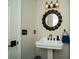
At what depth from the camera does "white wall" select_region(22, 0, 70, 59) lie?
118 inches

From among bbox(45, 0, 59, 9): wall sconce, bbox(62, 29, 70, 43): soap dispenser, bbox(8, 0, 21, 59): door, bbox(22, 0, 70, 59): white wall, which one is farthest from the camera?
bbox(45, 0, 59, 9): wall sconce

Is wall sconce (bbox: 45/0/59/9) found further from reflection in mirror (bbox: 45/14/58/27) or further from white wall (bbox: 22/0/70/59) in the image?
reflection in mirror (bbox: 45/14/58/27)

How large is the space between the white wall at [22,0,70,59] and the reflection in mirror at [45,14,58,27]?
0.20m

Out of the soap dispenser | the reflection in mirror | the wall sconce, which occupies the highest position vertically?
the wall sconce

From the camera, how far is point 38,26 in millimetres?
3562

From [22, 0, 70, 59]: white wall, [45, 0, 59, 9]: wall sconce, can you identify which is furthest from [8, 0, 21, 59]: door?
[45, 0, 59, 9]: wall sconce

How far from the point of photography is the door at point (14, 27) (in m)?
2.42

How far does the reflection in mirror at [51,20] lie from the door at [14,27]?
1010mm

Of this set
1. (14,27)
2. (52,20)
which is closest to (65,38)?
(52,20)

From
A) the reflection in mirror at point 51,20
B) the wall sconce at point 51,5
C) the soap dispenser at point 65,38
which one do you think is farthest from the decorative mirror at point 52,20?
the soap dispenser at point 65,38

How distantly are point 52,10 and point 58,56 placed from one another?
4.39 feet
